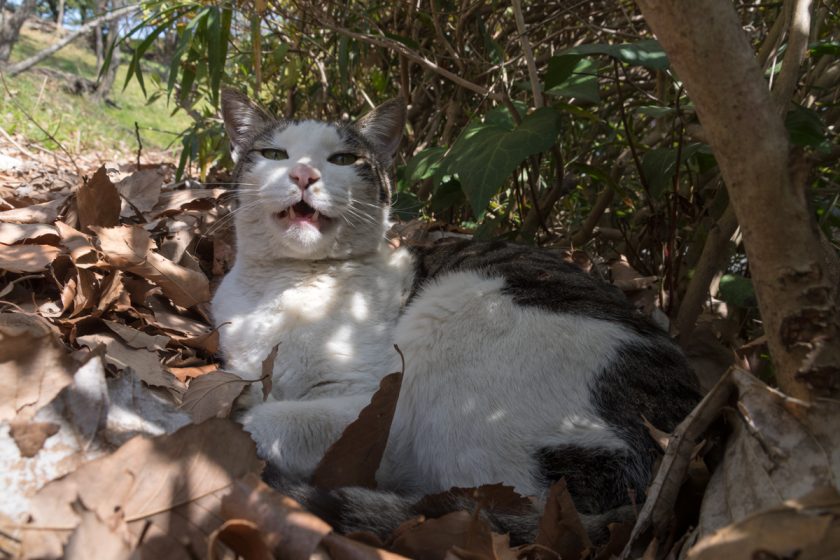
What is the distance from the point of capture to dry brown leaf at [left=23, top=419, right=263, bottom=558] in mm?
1179

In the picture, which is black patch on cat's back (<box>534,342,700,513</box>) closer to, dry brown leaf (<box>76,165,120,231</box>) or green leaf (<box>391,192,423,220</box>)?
green leaf (<box>391,192,423,220</box>)

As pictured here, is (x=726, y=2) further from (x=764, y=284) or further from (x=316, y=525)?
(x=316, y=525)

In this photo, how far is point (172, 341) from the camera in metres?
2.69

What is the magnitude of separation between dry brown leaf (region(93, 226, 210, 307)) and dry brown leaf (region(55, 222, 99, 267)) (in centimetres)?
5

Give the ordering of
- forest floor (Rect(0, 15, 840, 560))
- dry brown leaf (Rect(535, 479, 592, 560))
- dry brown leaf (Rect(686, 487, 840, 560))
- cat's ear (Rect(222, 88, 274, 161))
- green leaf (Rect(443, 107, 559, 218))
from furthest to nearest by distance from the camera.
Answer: cat's ear (Rect(222, 88, 274, 161)), green leaf (Rect(443, 107, 559, 218)), dry brown leaf (Rect(535, 479, 592, 560)), forest floor (Rect(0, 15, 840, 560)), dry brown leaf (Rect(686, 487, 840, 560))

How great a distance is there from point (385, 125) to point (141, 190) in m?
1.54

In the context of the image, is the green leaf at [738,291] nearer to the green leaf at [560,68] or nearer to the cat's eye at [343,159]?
the green leaf at [560,68]

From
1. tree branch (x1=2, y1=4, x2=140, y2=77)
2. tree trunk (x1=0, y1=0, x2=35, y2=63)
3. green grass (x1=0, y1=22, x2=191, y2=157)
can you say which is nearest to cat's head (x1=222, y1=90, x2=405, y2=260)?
tree branch (x1=2, y1=4, x2=140, y2=77)

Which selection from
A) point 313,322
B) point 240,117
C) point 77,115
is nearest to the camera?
point 313,322

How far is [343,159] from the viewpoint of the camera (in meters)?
3.09

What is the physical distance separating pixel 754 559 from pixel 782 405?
16.3 inches

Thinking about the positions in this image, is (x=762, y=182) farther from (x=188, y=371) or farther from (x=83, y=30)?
(x=83, y=30)

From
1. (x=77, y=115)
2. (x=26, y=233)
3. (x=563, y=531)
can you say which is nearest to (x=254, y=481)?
(x=563, y=531)

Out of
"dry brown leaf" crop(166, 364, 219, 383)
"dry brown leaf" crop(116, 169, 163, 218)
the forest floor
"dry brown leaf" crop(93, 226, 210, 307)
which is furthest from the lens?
"dry brown leaf" crop(116, 169, 163, 218)
